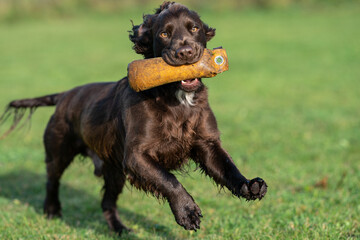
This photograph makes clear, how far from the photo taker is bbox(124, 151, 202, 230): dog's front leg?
143 inches

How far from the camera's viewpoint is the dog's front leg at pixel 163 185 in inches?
143

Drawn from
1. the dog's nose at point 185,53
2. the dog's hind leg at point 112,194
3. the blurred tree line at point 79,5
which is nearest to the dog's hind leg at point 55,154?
the dog's hind leg at point 112,194

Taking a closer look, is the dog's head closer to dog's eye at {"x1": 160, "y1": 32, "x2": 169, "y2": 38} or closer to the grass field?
dog's eye at {"x1": 160, "y1": 32, "x2": 169, "y2": 38}

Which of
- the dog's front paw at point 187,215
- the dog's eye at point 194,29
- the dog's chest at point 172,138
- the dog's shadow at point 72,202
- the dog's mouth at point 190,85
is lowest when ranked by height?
the dog's shadow at point 72,202

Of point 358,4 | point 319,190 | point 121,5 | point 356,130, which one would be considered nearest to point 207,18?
point 121,5

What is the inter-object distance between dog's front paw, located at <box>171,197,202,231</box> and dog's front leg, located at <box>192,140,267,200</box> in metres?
0.40

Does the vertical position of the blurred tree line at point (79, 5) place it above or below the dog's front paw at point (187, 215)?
above

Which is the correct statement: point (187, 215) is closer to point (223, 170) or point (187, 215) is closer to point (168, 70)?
point (223, 170)

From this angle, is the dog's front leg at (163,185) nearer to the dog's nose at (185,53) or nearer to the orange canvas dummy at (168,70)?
the orange canvas dummy at (168,70)

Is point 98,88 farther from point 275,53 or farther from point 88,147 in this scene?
point 275,53

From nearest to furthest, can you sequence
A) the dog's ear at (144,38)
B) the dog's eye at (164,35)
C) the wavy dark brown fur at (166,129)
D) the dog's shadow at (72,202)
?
the wavy dark brown fur at (166,129) → the dog's eye at (164,35) → the dog's ear at (144,38) → the dog's shadow at (72,202)

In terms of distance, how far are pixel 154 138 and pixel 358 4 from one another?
27.0 metres

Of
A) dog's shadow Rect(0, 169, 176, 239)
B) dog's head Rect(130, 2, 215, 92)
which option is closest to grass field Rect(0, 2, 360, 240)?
dog's shadow Rect(0, 169, 176, 239)

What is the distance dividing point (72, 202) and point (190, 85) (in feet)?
9.66
